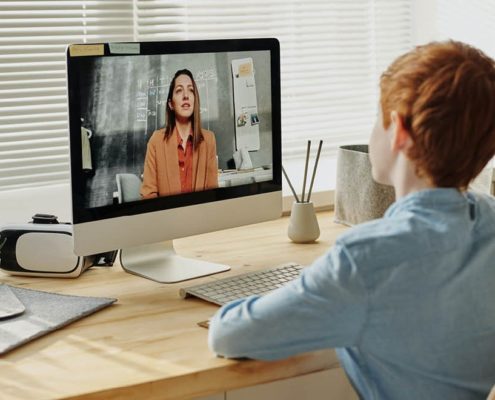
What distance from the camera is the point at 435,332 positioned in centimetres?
148

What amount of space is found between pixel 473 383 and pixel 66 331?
2.41 ft

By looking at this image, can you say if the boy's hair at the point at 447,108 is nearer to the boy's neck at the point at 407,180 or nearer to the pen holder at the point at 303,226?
the boy's neck at the point at 407,180

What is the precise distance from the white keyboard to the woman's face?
14.5 inches

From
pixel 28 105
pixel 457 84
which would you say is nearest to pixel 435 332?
pixel 457 84

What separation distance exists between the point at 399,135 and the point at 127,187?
2.33ft

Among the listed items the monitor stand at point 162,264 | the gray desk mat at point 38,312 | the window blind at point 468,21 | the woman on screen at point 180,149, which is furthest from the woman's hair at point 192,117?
the window blind at point 468,21

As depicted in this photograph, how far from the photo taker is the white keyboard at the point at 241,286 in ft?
6.36

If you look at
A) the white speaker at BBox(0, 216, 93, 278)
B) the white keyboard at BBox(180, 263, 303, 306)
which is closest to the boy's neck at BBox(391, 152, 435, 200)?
the white keyboard at BBox(180, 263, 303, 306)

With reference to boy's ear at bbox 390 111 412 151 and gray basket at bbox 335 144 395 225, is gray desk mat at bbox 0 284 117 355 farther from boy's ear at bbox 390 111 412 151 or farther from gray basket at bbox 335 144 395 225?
gray basket at bbox 335 144 395 225

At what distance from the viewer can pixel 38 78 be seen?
2447mm

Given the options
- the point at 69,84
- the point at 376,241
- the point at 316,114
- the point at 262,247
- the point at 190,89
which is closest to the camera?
the point at 376,241

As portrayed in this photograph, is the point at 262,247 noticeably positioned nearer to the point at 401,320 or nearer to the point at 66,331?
the point at 66,331

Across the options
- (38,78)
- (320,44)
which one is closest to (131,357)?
(38,78)

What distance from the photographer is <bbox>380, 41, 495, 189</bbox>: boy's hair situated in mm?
1451
